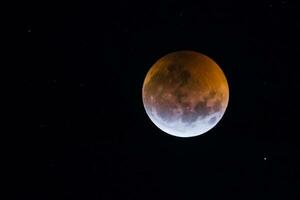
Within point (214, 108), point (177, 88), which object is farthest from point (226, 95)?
point (177, 88)

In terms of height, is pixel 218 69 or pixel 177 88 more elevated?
pixel 218 69

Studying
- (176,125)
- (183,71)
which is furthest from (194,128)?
(183,71)

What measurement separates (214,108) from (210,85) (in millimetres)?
566

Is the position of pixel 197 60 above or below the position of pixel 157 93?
above

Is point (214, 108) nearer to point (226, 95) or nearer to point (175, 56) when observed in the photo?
point (226, 95)

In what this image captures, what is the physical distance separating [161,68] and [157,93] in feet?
1.93

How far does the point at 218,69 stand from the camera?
40.8 feet

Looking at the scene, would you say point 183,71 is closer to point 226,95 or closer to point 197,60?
point 197,60

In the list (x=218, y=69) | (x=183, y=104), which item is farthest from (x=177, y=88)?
(x=218, y=69)

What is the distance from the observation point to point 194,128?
12.2m

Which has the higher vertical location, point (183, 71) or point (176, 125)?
point (183, 71)

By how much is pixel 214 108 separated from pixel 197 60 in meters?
1.10

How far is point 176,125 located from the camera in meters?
12.1

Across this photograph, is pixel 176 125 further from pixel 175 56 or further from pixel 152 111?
pixel 175 56
